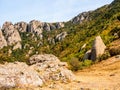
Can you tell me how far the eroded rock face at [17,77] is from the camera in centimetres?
2725

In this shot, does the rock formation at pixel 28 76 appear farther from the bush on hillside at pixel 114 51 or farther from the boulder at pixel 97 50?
the boulder at pixel 97 50

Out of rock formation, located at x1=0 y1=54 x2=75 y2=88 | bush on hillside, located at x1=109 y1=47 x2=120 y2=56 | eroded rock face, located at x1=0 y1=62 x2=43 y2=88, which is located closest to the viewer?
eroded rock face, located at x1=0 y1=62 x2=43 y2=88

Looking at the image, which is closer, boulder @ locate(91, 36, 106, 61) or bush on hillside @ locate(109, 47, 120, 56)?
bush on hillside @ locate(109, 47, 120, 56)

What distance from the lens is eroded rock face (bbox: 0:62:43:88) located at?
89.4ft

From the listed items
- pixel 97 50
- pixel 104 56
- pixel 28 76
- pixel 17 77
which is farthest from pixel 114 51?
pixel 17 77

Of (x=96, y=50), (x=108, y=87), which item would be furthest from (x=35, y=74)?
(x=96, y=50)

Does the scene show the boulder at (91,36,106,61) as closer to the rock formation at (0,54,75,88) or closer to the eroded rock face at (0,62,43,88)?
the rock formation at (0,54,75,88)

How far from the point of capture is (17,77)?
28.2 m

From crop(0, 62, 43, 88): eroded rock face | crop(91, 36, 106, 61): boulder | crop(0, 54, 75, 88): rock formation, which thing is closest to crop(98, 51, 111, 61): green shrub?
crop(91, 36, 106, 61): boulder

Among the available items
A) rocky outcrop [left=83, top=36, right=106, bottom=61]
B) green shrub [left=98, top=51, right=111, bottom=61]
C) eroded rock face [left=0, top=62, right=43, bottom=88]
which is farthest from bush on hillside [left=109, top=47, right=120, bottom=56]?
eroded rock face [left=0, top=62, right=43, bottom=88]

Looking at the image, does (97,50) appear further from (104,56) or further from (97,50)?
(104,56)

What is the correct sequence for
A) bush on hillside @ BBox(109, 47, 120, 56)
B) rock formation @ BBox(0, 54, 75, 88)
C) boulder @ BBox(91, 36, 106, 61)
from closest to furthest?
rock formation @ BBox(0, 54, 75, 88) < bush on hillside @ BBox(109, 47, 120, 56) < boulder @ BBox(91, 36, 106, 61)

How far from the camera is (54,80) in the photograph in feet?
102

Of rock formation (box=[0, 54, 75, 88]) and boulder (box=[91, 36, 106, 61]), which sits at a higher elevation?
boulder (box=[91, 36, 106, 61])
